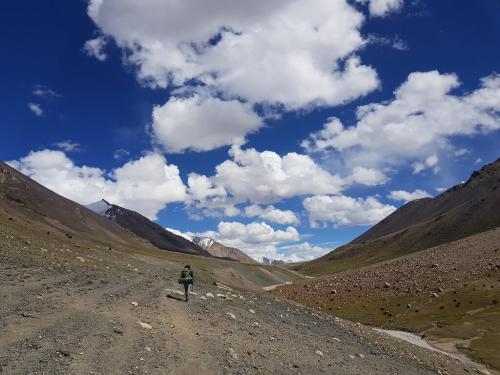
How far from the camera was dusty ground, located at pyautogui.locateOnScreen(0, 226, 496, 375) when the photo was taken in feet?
64.6

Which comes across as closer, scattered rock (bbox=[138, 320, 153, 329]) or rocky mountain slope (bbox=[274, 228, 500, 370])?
scattered rock (bbox=[138, 320, 153, 329])

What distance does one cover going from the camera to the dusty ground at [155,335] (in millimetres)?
19703

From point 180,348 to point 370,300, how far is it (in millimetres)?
69393

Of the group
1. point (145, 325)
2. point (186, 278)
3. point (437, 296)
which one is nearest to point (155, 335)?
point (145, 325)

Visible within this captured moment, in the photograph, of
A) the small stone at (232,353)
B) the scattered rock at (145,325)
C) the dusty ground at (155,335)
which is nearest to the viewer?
the dusty ground at (155,335)

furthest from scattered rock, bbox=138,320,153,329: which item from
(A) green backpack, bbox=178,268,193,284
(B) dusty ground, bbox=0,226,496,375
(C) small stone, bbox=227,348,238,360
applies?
(A) green backpack, bbox=178,268,193,284

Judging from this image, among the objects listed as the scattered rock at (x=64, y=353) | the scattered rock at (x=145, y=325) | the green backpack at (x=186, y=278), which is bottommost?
the scattered rock at (x=64, y=353)

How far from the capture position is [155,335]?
24141 millimetres

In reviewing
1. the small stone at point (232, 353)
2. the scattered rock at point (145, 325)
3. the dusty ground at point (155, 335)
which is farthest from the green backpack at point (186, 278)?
the small stone at point (232, 353)

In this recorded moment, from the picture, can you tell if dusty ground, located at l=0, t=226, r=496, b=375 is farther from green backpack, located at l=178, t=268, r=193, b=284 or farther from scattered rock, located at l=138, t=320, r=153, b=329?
green backpack, located at l=178, t=268, r=193, b=284

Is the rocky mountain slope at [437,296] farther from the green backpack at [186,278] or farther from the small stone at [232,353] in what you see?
the small stone at [232,353]

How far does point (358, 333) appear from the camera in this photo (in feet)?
139

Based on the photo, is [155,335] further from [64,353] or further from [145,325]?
[64,353]

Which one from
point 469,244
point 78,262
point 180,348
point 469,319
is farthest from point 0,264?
point 469,244
